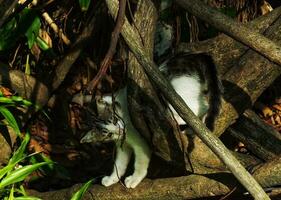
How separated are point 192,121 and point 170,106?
3.00 feet

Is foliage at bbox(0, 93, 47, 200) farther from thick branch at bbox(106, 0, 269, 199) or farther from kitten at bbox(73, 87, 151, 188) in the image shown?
thick branch at bbox(106, 0, 269, 199)

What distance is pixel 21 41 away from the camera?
18.8 feet

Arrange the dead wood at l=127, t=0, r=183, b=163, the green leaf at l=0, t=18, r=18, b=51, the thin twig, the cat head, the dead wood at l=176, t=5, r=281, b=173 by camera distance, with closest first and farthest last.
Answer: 1. the thin twig
2. the dead wood at l=127, t=0, r=183, b=163
3. the dead wood at l=176, t=5, r=281, b=173
4. the cat head
5. the green leaf at l=0, t=18, r=18, b=51

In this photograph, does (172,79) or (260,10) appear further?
(260,10)

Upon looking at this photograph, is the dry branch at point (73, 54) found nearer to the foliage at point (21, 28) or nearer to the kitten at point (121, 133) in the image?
the foliage at point (21, 28)

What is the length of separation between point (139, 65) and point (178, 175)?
98cm

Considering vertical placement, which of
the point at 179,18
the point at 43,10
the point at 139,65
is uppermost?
the point at 43,10

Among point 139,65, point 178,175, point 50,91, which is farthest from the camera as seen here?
point 50,91

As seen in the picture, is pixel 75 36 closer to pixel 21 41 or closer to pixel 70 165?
pixel 21 41

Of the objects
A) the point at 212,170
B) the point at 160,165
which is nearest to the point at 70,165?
the point at 160,165

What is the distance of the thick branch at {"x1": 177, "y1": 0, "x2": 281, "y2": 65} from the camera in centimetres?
340

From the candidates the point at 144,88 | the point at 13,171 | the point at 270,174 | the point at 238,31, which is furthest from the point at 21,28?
the point at 270,174

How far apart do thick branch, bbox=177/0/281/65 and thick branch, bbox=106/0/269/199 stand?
46 cm

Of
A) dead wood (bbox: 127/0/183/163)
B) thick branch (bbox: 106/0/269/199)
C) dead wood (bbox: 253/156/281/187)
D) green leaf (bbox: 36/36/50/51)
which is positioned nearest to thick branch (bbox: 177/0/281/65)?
dead wood (bbox: 127/0/183/163)
